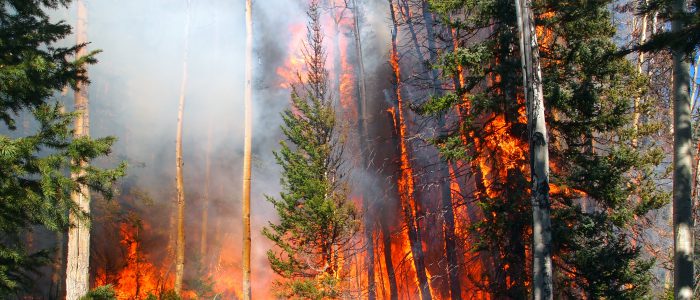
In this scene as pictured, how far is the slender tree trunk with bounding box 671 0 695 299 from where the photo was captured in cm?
758

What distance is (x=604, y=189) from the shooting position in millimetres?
9203

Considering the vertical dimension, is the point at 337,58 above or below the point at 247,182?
above

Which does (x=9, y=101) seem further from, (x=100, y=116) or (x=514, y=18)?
(x=100, y=116)

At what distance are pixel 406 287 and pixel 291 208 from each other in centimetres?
735

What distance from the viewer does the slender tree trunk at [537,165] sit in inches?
292

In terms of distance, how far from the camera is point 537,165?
7.61m

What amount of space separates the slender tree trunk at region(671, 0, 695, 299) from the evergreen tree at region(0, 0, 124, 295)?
9163mm

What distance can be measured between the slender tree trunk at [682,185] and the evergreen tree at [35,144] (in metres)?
9.16

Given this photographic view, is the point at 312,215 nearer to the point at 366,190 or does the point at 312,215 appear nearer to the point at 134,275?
the point at 366,190

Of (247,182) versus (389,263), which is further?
(389,263)

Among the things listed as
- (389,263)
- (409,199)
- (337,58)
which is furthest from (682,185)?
(337,58)

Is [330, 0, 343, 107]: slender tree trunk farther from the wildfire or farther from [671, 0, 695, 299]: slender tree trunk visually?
[671, 0, 695, 299]: slender tree trunk

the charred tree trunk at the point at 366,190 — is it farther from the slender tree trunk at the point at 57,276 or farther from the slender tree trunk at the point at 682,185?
the slender tree trunk at the point at 57,276

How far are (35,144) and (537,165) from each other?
→ 775cm
